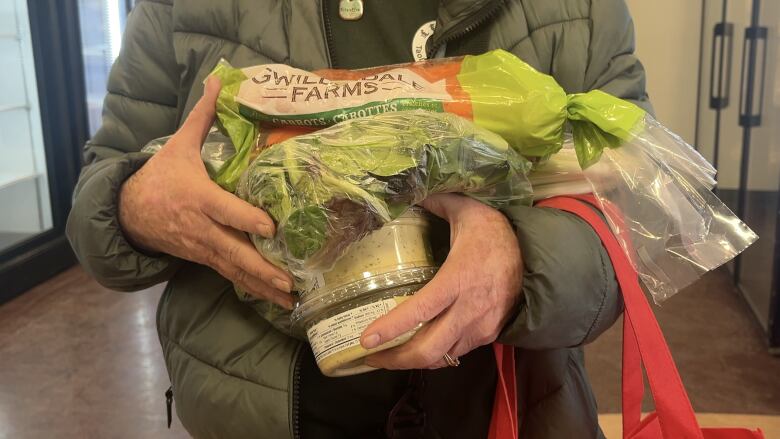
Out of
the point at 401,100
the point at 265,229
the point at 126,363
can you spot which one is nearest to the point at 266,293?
the point at 265,229

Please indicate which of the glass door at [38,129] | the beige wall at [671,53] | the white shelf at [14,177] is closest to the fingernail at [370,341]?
the glass door at [38,129]

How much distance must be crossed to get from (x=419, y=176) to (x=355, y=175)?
56 mm

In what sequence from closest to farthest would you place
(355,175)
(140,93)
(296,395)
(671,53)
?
(355,175), (296,395), (140,93), (671,53)

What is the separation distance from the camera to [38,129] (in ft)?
11.0

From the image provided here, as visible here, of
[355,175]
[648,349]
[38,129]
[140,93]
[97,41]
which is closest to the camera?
[355,175]

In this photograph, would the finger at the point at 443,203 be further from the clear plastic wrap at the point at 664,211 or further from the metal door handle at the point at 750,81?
the metal door handle at the point at 750,81

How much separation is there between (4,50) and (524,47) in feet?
9.53

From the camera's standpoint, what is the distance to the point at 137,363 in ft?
8.50

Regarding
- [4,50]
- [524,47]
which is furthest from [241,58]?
[4,50]

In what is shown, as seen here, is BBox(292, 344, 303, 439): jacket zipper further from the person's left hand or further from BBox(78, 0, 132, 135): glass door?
BBox(78, 0, 132, 135): glass door

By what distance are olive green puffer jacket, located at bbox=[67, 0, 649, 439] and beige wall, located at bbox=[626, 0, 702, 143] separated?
3241 mm

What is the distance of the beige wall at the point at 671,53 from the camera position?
3953 millimetres

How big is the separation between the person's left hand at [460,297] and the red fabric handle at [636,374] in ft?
0.30

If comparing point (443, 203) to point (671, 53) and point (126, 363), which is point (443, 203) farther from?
point (671, 53)
